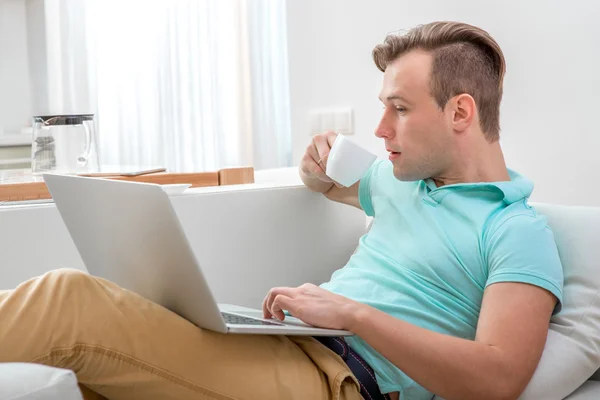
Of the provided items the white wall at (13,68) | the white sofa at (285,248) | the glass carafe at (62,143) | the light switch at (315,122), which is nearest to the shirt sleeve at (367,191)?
the white sofa at (285,248)

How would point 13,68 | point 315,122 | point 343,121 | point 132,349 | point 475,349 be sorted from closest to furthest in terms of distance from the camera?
1. point 132,349
2. point 475,349
3. point 343,121
4. point 315,122
5. point 13,68

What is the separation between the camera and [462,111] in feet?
5.24

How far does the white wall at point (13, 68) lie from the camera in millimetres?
4422

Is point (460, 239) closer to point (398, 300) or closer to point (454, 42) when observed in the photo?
point (398, 300)

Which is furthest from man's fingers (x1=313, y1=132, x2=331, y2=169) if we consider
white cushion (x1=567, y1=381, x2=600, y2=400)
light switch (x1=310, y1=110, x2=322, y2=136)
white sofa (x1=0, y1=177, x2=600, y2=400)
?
light switch (x1=310, y1=110, x2=322, y2=136)

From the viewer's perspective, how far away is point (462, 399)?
4.31 feet

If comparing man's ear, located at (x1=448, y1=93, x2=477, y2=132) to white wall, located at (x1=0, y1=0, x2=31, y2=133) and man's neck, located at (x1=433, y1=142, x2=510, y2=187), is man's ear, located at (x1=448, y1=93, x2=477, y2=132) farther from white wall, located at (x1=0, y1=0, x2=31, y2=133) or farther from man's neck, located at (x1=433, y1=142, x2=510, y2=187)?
white wall, located at (x1=0, y1=0, x2=31, y2=133)

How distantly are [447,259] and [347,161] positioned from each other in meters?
0.28

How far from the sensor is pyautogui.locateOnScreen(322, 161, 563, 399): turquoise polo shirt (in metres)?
1.41

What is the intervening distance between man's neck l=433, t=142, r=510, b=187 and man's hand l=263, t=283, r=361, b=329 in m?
0.41

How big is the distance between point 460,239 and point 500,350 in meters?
0.28

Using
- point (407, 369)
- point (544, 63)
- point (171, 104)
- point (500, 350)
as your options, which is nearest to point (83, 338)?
point (407, 369)

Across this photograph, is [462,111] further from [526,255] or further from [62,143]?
[62,143]

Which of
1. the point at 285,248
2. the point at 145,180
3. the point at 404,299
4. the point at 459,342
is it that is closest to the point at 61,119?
the point at 145,180
